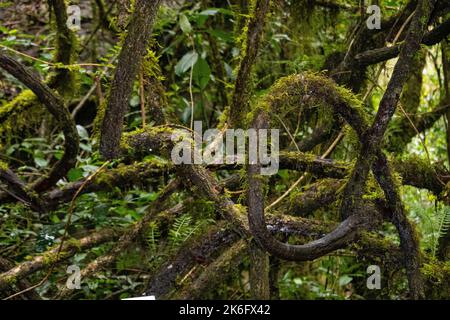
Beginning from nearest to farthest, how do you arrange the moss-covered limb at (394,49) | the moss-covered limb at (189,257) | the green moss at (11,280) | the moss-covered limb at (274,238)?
the moss-covered limb at (274,238) → the moss-covered limb at (394,49) → the green moss at (11,280) → the moss-covered limb at (189,257)

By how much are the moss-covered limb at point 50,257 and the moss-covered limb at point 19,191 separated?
8.0 inches

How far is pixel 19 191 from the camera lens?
236cm

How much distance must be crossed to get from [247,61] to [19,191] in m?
1.02

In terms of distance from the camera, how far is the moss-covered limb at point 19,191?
2.30 meters

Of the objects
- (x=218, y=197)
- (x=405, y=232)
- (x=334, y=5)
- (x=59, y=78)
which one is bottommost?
(x=405, y=232)

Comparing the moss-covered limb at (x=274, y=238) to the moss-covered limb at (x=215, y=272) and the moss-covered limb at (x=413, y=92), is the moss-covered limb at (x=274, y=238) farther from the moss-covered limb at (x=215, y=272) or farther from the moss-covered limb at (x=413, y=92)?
the moss-covered limb at (x=413, y=92)

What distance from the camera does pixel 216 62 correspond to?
315cm

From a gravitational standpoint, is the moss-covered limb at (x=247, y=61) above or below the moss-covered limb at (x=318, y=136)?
above

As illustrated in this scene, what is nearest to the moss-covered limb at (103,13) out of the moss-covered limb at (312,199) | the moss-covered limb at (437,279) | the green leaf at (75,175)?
the green leaf at (75,175)

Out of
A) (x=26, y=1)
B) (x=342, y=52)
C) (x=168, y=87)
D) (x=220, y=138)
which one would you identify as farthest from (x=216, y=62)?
(x=26, y=1)

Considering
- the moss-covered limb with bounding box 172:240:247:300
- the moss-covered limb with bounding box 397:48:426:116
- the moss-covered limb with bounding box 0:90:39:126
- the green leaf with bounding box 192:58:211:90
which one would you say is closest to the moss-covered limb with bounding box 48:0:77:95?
the moss-covered limb with bounding box 0:90:39:126

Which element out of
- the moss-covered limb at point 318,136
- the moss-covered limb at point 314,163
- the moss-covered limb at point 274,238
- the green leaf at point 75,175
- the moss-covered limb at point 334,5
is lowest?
the moss-covered limb at point 274,238

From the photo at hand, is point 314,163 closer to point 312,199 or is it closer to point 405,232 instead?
point 312,199

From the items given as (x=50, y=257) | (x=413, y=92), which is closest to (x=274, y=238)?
(x=50, y=257)
